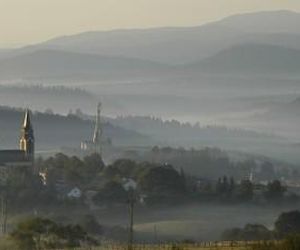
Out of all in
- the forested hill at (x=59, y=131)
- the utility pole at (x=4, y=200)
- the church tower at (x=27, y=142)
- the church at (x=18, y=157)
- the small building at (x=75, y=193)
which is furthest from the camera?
the forested hill at (x=59, y=131)

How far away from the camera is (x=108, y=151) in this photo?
66562mm

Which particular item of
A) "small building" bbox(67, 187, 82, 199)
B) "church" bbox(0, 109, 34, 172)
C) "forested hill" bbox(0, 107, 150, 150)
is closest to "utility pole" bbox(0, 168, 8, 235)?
"church" bbox(0, 109, 34, 172)

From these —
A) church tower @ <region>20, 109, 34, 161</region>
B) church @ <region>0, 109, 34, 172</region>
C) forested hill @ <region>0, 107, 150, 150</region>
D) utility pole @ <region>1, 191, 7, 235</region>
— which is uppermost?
forested hill @ <region>0, 107, 150, 150</region>

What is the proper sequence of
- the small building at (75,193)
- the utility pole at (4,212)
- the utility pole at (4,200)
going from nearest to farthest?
the utility pole at (4,212)
the utility pole at (4,200)
the small building at (75,193)

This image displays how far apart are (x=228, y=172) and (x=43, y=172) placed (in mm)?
16170


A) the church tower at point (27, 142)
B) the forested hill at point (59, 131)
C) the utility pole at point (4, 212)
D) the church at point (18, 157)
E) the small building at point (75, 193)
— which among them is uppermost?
the forested hill at point (59, 131)

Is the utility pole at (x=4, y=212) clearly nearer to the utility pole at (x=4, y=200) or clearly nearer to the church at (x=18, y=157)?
the utility pole at (x=4, y=200)

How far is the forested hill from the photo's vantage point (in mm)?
77156

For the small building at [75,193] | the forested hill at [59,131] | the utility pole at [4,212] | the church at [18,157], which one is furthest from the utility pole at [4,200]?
the forested hill at [59,131]

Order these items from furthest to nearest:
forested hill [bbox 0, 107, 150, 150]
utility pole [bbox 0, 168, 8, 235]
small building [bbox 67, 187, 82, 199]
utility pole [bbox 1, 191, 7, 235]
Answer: forested hill [bbox 0, 107, 150, 150]
small building [bbox 67, 187, 82, 199]
utility pole [bbox 0, 168, 8, 235]
utility pole [bbox 1, 191, 7, 235]

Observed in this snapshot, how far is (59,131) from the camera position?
274 ft

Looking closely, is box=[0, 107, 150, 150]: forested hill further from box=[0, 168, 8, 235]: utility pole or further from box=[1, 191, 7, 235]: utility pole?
box=[1, 191, 7, 235]: utility pole

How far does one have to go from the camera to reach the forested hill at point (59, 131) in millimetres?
77156

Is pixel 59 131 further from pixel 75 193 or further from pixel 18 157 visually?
pixel 75 193
